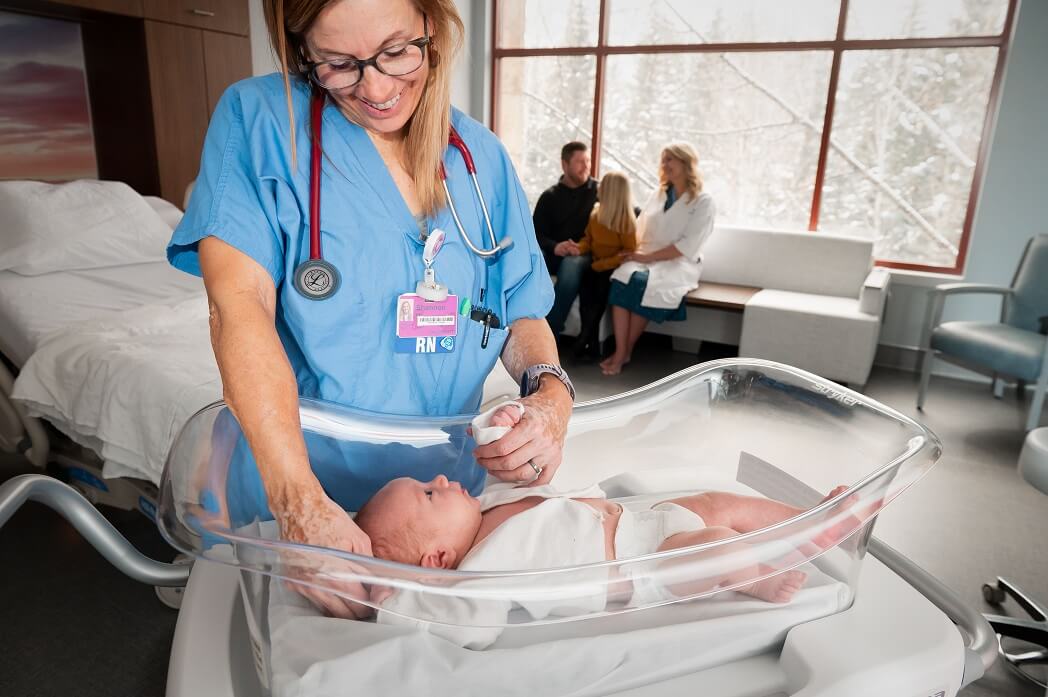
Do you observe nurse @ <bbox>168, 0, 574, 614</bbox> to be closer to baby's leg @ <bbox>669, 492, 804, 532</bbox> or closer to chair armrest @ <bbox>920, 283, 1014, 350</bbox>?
baby's leg @ <bbox>669, 492, 804, 532</bbox>

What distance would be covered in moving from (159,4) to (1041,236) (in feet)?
15.1

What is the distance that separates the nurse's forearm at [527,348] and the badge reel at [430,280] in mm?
205

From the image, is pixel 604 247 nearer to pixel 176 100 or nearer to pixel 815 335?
pixel 815 335

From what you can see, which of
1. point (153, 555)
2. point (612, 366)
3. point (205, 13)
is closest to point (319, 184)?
point (153, 555)

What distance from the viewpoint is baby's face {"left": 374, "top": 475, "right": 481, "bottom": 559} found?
3.11ft

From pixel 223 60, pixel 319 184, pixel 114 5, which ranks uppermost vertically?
pixel 114 5

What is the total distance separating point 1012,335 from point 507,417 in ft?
11.4

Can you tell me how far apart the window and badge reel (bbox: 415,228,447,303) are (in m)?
4.43

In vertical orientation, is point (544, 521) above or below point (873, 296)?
above

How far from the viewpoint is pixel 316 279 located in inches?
39.0

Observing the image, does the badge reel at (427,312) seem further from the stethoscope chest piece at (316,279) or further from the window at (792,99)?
the window at (792,99)

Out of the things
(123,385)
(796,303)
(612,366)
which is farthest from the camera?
(612,366)

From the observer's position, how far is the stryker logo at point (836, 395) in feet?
3.37

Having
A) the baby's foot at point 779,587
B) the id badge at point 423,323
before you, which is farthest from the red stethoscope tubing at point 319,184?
the baby's foot at point 779,587
